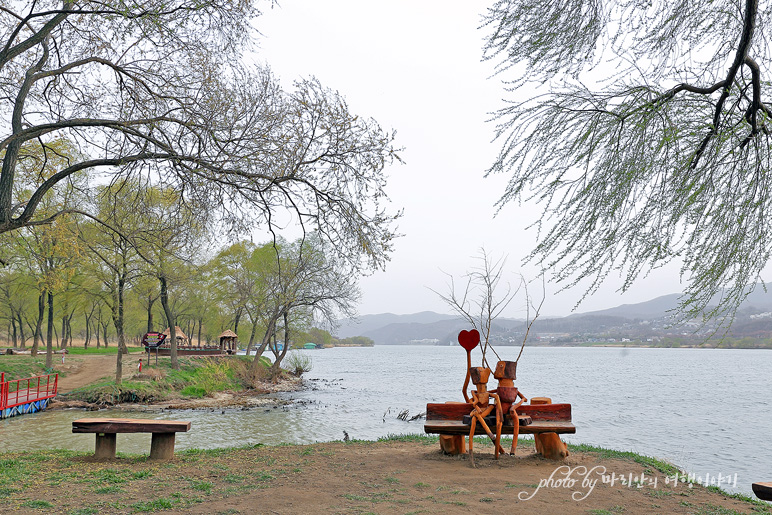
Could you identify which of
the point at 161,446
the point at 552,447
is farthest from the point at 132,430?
the point at 552,447

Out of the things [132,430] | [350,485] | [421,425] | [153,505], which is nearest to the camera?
[153,505]

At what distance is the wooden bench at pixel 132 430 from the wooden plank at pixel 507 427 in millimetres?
3647

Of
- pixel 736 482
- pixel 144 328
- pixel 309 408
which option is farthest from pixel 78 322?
pixel 736 482

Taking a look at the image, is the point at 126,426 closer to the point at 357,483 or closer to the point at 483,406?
the point at 357,483

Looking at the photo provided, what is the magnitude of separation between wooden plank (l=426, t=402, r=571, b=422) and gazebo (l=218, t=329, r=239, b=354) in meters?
35.7

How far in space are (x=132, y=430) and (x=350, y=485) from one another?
3.60 m

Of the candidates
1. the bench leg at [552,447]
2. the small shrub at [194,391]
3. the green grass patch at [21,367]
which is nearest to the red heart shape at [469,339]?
the bench leg at [552,447]

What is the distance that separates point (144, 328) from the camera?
59.2 meters

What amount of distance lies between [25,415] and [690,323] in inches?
867

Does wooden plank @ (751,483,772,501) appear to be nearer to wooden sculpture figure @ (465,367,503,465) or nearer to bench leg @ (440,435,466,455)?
wooden sculpture figure @ (465,367,503,465)

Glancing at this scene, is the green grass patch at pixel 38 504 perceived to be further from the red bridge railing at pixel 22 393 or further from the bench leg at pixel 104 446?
the red bridge railing at pixel 22 393

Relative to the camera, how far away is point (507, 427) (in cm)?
822

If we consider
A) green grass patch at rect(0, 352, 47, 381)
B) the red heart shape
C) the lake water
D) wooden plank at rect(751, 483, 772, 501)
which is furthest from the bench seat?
green grass patch at rect(0, 352, 47, 381)

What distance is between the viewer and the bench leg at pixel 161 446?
8.20 meters
